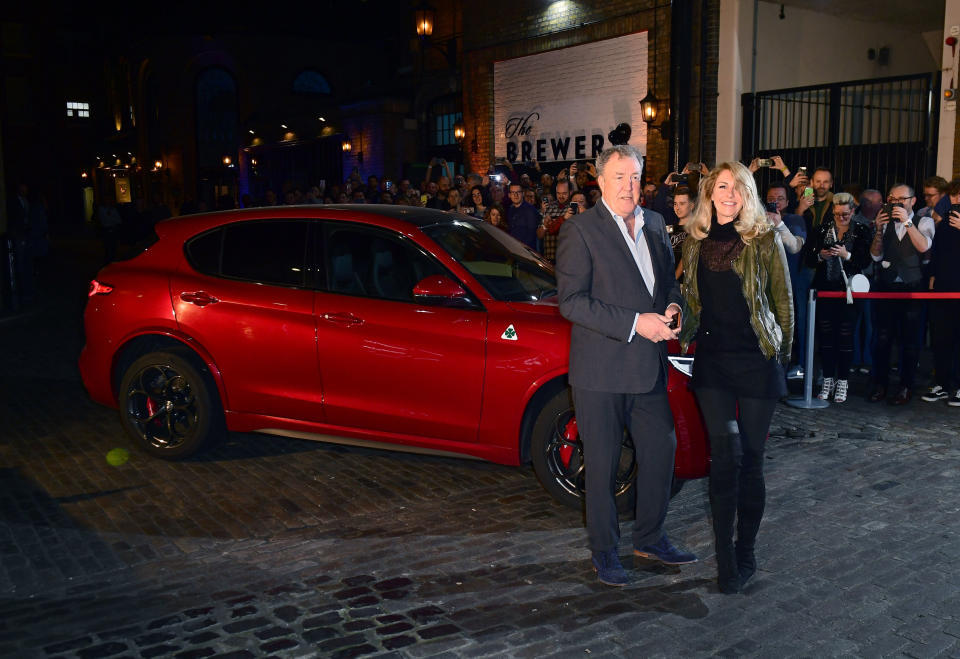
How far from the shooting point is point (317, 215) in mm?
5855

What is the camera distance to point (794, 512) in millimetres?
5020

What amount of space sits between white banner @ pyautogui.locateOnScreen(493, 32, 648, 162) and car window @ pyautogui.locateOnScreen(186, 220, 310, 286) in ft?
38.1

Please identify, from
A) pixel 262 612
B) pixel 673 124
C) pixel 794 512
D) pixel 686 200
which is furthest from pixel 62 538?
pixel 673 124

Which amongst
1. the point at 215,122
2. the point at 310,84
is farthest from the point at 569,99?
the point at 215,122

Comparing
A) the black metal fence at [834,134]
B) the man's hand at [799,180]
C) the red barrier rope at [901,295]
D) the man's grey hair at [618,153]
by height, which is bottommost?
the red barrier rope at [901,295]

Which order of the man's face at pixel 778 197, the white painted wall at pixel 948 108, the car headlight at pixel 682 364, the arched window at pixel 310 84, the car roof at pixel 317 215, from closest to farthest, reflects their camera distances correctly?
the car headlight at pixel 682 364 → the car roof at pixel 317 215 → the man's face at pixel 778 197 → the white painted wall at pixel 948 108 → the arched window at pixel 310 84

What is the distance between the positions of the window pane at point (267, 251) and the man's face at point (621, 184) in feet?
8.52

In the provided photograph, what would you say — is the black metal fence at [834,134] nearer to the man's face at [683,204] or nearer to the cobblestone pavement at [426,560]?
the man's face at [683,204]

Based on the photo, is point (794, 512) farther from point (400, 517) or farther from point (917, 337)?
point (917, 337)

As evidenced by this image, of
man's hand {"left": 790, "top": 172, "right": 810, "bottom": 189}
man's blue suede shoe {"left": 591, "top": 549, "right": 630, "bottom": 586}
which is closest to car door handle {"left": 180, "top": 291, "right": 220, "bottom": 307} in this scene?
man's blue suede shoe {"left": 591, "top": 549, "right": 630, "bottom": 586}

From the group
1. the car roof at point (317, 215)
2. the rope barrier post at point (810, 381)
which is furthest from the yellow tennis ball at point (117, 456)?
the rope barrier post at point (810, 381)

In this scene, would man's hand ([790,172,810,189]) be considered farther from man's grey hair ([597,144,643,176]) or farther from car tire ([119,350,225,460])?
car tire ([119,350,225,460])

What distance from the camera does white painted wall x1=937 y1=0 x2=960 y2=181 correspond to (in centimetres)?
1130

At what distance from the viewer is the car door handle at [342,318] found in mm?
5453
